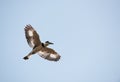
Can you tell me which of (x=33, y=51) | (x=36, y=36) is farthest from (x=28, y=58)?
(x=36, y=36)

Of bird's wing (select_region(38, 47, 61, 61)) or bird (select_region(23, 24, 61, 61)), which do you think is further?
bird's wing (select_region(38, 47, 61, 61))

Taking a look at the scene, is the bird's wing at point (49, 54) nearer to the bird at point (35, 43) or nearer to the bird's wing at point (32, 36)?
the bird at point (35, 43)

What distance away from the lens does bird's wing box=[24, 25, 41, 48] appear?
14.8 meters

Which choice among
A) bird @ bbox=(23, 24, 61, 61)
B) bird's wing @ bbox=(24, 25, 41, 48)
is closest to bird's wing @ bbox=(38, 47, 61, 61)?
bird @ bbox=(23, 24, 61, 61)

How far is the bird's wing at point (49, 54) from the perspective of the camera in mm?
15458

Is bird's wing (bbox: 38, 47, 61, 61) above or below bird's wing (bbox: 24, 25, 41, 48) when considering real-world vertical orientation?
below

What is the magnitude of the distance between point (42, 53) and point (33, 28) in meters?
2.23

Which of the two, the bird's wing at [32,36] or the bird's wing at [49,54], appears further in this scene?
the bird's wing at [49,54]

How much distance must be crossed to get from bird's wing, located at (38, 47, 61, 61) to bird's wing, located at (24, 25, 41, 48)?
0.75 meters

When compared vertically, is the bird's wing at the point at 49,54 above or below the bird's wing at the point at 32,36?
below

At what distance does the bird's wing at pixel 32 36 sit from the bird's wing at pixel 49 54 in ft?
2.45

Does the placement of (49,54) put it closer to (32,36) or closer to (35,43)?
(35,43)

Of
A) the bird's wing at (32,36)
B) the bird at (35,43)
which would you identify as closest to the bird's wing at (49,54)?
the bird at (35,43)

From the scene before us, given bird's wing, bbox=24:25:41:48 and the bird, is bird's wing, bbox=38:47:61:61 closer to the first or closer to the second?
the bird
